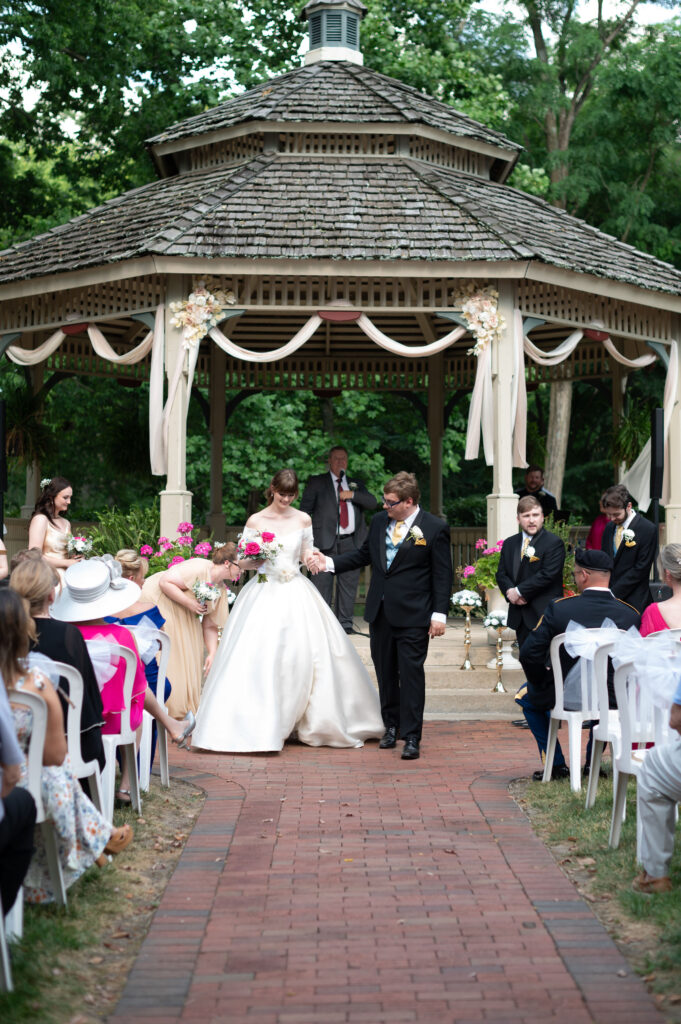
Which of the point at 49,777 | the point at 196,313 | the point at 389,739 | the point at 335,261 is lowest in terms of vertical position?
the point at 389,739

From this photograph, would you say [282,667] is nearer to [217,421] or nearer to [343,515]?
[343,515]

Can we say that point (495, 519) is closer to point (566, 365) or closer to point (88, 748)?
point (566, 365)

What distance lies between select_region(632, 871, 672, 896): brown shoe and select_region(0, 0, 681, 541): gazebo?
7.19 meters

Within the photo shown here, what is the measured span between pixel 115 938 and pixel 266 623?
14.6 ft

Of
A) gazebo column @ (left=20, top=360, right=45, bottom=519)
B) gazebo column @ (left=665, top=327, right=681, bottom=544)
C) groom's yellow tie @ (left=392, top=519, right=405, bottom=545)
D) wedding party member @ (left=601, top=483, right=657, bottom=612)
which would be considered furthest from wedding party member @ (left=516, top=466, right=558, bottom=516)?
gazebo column @ (left=20, top=360, right=45, bottom=519)

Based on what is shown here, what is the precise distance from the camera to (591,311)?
47.1 feet

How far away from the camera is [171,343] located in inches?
504

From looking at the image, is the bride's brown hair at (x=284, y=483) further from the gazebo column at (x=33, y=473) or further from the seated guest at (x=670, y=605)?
the gazebo column at (x=33, y=473)

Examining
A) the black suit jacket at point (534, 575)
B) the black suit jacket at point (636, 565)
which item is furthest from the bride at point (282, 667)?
the black suit jacket at point (636, 565)

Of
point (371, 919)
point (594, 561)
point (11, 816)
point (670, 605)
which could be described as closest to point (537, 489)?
point (594, 561)

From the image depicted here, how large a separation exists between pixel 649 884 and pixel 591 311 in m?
9.92

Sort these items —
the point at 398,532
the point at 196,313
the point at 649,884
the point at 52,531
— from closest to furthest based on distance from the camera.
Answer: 1. the point at 649,884
2. the point at 398,532
3. the point at 52,531
4. the point at 196,313

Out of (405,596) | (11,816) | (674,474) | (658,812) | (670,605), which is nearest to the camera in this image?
(11,816)

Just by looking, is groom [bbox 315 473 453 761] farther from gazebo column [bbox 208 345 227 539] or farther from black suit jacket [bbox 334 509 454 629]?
gazebo column [bbox 208 345 227 539]
